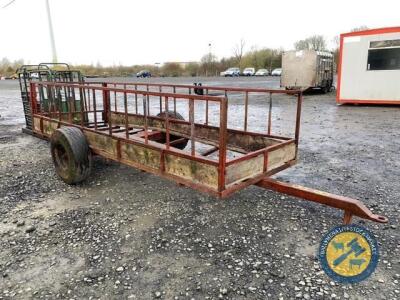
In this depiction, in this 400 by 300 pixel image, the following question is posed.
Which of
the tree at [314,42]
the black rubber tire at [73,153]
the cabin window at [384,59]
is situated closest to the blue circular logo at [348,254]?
the black rubber tire at [73,153]

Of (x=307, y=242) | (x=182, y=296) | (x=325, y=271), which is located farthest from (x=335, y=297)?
(x=182, y=296)

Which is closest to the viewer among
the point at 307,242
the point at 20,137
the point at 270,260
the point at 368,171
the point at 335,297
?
the point at 335,297

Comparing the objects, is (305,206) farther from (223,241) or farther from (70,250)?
(70,250)

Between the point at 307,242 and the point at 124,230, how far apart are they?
1.91 meters

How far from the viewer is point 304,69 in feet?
60.5

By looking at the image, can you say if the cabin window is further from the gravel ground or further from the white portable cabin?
the gravel ground

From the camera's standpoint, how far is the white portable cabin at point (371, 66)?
503 inches

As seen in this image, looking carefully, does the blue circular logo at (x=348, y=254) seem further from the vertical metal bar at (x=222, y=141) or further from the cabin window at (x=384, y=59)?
the cabin window at (x=384, y=59)

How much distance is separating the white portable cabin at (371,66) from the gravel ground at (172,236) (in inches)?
364

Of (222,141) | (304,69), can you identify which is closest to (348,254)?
(222,141)

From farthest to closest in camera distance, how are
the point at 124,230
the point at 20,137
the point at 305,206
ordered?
the point at 20,137 → the point at 305,206 → the point at 124,230

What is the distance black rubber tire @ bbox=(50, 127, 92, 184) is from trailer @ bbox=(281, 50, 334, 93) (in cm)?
1564

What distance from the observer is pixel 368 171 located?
522cm

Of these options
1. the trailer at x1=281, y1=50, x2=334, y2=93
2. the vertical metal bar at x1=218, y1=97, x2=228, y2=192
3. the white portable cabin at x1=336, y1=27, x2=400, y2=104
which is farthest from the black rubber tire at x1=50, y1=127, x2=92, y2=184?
the trailer at x1=281, y1=50, x2=334, y2=93
